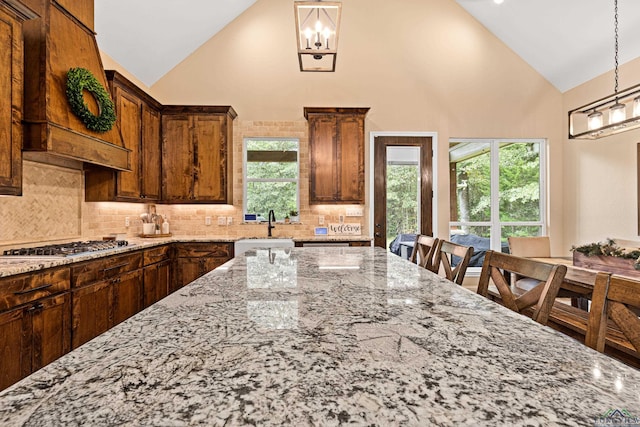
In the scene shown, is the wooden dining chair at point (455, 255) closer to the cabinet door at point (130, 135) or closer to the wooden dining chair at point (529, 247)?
the wooden dining chair at point (529, 247)

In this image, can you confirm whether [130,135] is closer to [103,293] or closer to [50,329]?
[103,293]

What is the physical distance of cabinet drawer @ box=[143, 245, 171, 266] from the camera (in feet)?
11.9

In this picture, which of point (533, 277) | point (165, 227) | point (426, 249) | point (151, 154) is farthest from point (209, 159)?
point (533, 277)

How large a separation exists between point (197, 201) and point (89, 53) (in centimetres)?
203

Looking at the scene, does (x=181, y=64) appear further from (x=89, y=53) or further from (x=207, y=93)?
(x=89, y=53)

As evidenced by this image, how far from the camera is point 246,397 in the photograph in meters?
0.53

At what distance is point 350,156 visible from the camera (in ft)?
15.3

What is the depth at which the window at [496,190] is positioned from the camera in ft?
Answer: 17.0

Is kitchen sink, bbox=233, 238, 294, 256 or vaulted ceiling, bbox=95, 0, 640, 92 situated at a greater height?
vaulted ceiling, bbox=95, 0, 640, 92

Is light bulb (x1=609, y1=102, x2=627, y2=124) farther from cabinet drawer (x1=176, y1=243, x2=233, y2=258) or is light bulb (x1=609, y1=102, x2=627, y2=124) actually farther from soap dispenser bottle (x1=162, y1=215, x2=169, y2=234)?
soap dispenser bottle (x1=162, y1=215, x2=169, y2=234)

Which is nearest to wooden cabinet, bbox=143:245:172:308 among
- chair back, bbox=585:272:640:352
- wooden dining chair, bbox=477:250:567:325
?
wooden dining chair, bbox=477:250:567:325

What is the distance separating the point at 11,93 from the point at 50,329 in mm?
1606

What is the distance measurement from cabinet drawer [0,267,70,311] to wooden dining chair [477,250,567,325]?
255 centimetres

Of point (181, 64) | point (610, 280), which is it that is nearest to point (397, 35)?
point (181, 64)
